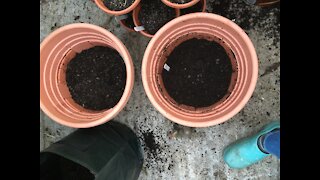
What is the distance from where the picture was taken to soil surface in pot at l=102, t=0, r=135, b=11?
4.56 feet

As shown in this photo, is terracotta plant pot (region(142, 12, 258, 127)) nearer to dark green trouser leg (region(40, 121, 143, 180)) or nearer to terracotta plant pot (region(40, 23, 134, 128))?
terracotta plant pot (region(40, 23, 134, 128))

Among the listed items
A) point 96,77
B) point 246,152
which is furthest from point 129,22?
point 246,152

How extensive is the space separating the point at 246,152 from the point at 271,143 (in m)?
0.16

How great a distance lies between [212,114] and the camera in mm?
1257

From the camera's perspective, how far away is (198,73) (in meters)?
1.39

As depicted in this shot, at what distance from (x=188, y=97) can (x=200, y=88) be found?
0.06 meters

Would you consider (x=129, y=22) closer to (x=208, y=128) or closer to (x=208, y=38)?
(x=208, y=38)

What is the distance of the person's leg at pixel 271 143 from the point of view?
124cm

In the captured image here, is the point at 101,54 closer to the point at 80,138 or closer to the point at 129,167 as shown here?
the point at 80,138

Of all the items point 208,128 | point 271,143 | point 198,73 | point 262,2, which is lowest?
point 208,128

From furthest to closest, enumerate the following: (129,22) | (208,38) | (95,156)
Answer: (129,22), (208,38), (95,156)

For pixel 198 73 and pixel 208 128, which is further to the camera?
pixel 208 128

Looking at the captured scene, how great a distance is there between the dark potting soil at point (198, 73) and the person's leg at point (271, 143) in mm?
228

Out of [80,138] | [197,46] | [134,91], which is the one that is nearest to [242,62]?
[197,46]
